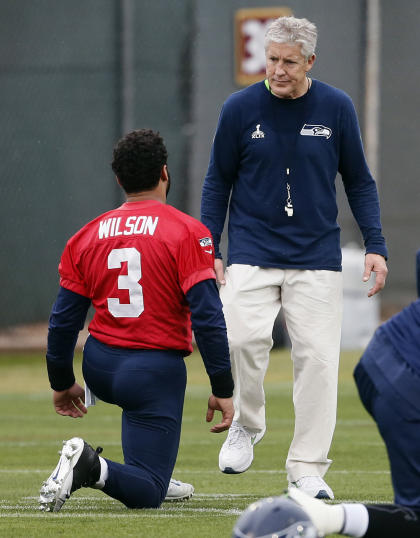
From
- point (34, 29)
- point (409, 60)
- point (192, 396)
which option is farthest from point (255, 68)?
point (192, 396)

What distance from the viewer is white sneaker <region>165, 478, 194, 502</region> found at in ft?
19.8

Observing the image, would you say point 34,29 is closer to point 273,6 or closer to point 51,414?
point 273,6

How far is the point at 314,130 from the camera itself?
6.25 metres

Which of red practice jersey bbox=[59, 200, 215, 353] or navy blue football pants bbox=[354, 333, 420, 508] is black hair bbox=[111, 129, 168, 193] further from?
navy blue football pants bbox=[354, 333, 420, 508]

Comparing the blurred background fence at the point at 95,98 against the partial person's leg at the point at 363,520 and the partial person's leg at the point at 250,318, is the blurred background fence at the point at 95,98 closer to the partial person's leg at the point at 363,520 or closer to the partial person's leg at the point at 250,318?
the partial person's leg at the point at 250,318

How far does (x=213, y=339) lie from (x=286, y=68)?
1439mm

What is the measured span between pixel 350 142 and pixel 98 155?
11.0 meters

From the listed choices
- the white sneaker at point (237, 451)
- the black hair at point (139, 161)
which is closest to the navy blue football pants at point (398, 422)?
the black hair at point (139, 161)

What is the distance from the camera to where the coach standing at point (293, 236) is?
245 inches

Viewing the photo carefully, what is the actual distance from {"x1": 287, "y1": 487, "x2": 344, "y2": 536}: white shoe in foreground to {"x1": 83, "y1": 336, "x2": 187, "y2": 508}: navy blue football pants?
1414 mm

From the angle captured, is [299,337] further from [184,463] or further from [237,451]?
[184,463]

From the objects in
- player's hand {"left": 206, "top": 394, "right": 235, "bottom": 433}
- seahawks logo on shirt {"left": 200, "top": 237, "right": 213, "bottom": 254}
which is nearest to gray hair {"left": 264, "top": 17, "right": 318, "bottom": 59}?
seahawks logo on shirt {"left": 200, "top": 237, "right": 213, "bottom": 254}

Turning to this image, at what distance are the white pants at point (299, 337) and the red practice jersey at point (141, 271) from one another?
691 mm

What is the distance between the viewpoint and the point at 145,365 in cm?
552
